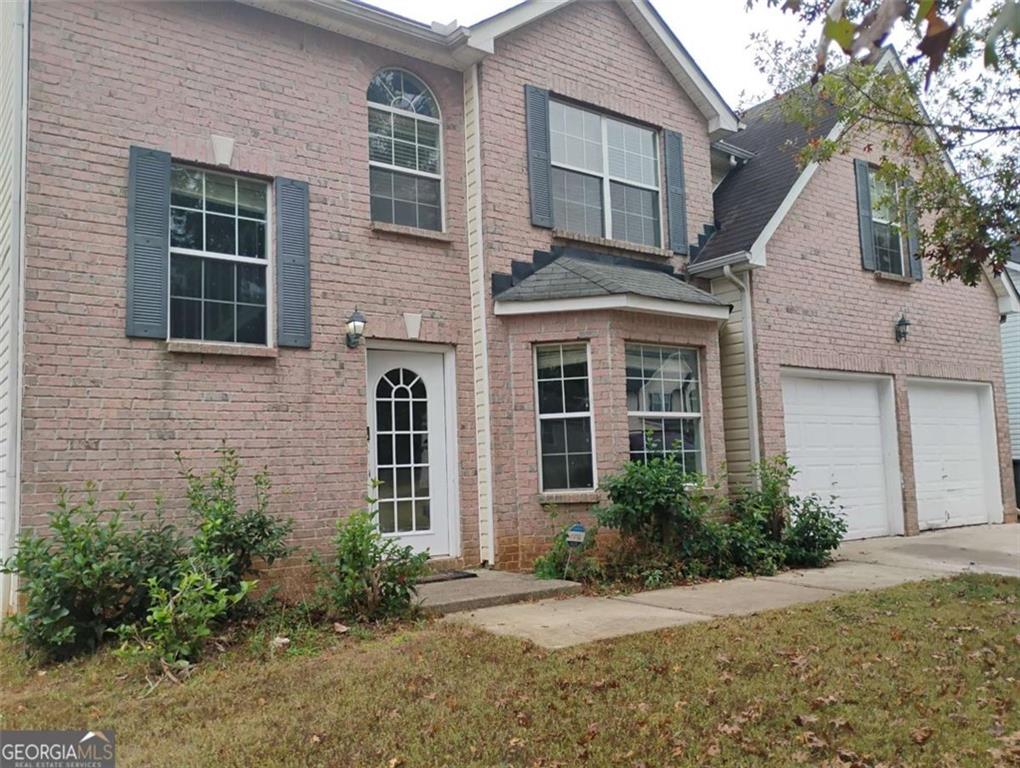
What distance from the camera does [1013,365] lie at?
63.7 ft

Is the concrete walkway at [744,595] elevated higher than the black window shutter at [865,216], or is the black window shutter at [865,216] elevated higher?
the black window shutter at [865,216]

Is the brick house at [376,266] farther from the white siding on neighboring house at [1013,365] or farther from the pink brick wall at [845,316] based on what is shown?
the white siding on neighboring house at [1013,365]

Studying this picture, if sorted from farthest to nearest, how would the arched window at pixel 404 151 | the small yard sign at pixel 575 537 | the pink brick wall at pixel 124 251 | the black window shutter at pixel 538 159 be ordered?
the black window shutter at pixel 538 159
the arched window at pixel 404 151
the small yard sign at pixel 575 537
the pink brick wall at pixel 124 251

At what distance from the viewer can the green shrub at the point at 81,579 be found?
240 inches

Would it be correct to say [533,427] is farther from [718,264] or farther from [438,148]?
[718,264]

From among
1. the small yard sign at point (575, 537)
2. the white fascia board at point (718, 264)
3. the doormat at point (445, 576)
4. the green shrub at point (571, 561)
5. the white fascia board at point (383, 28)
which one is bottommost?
the doormat at point (445, 576)

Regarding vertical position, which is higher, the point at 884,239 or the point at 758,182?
the point at 758,182

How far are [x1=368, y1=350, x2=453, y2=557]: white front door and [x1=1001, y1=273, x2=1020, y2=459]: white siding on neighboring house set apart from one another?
14.9m

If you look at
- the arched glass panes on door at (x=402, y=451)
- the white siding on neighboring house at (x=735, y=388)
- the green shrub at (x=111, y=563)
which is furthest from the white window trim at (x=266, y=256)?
the white siding on neighboring house at (x=735, y=388)

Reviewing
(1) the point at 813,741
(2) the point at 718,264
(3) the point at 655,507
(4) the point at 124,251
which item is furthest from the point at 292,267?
(1) the point at 813,741

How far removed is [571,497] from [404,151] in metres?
4.37

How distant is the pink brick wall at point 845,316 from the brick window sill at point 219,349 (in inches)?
253

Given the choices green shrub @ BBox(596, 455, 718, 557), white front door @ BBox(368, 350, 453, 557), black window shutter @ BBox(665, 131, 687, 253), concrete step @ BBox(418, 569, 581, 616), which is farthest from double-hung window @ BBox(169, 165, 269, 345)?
black window shutter @ BBox(665, 131, 687, 253)

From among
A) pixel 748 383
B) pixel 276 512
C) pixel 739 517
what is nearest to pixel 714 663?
pixel 276 512
